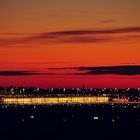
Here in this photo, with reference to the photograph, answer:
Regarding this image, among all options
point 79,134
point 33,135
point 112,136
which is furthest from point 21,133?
point 112,136

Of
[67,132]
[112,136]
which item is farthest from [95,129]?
[112,136]

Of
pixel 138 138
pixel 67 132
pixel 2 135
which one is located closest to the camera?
pixel 138 138

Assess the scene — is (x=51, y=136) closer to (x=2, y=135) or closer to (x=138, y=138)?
(x=2, y=135)

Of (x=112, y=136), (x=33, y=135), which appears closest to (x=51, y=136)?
(x=33, y=135)

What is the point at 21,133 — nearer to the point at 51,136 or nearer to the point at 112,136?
the point at 51,136

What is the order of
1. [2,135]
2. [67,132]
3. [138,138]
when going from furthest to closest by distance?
[67,132], [2,135], [138,138]

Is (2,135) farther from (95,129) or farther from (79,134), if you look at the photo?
(95,129)

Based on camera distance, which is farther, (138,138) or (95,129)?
(95,129)

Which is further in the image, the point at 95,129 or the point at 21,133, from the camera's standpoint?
the point at 95,129
